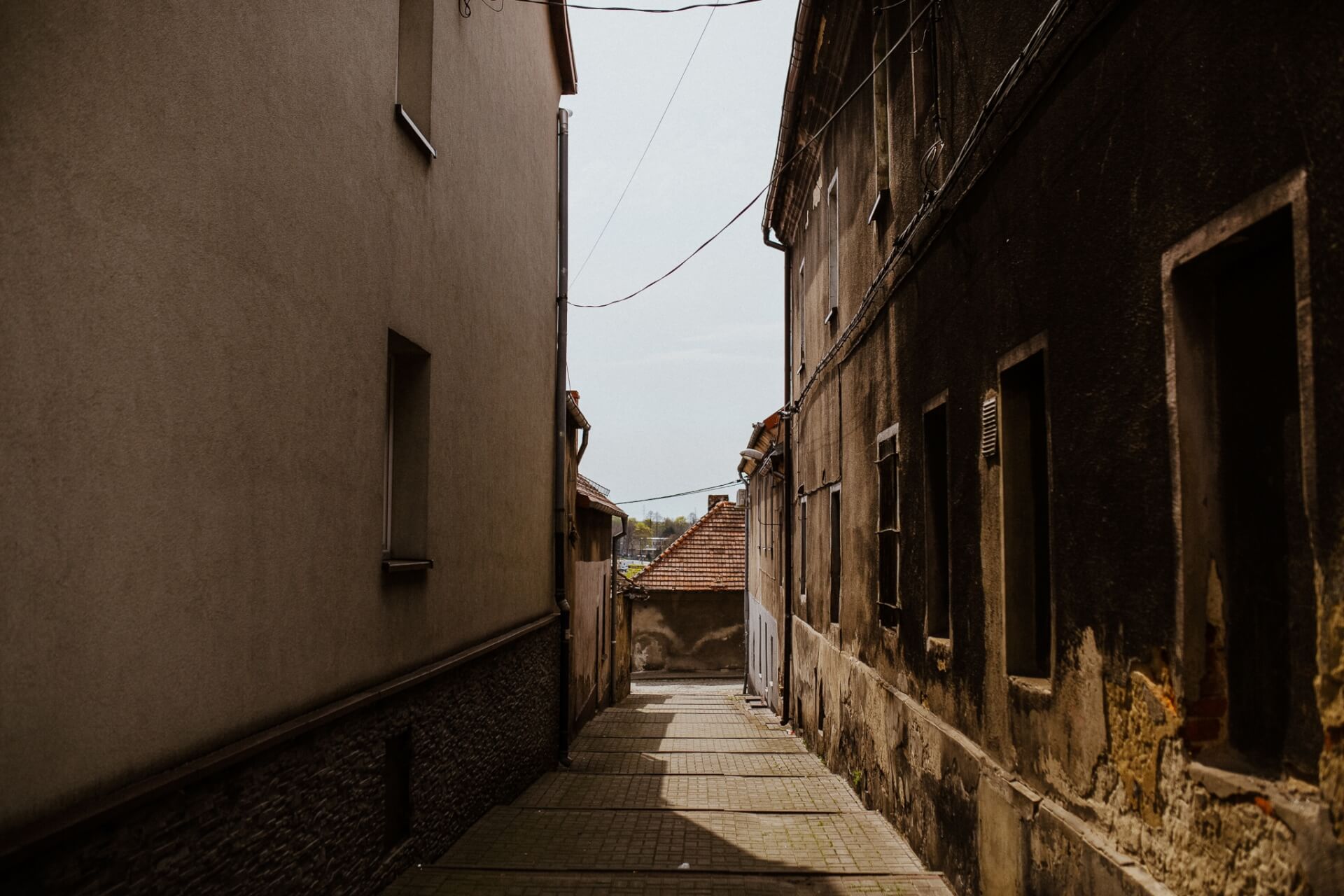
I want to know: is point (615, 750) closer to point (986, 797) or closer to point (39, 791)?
point (986, 797)

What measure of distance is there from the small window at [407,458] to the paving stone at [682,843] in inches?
90.5

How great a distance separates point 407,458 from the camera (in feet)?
24.9

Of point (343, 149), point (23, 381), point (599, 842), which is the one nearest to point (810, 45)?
point (343, 149)

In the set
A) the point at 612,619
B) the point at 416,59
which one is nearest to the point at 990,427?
the point at 416,59

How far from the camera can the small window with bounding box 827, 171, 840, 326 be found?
476 inches

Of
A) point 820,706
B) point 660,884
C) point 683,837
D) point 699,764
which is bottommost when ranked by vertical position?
point 699,764

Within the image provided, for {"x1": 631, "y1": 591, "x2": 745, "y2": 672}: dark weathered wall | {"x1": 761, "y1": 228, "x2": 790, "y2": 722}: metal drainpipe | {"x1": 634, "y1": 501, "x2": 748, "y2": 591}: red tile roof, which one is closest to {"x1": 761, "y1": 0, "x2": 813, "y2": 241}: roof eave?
{"x1": 761, "y1": 228, "x2": 790, "y2": 722}: metal drainpipe

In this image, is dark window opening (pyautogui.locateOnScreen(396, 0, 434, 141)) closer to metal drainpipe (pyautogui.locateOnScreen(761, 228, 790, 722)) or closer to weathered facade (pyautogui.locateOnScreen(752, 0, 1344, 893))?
weathered facade (pyautogui.locateOnScreen(752, 0, 1344, 893))

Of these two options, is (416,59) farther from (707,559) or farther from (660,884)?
(707,559)

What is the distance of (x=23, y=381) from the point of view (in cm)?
335

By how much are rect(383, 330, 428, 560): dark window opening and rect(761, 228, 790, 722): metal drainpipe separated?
1004 cm

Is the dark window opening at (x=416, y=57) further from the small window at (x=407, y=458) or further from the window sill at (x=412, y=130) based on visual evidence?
the small window at (x=407, y=458)

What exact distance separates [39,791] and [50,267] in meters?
1.67

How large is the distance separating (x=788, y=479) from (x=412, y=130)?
1150 centimetres
